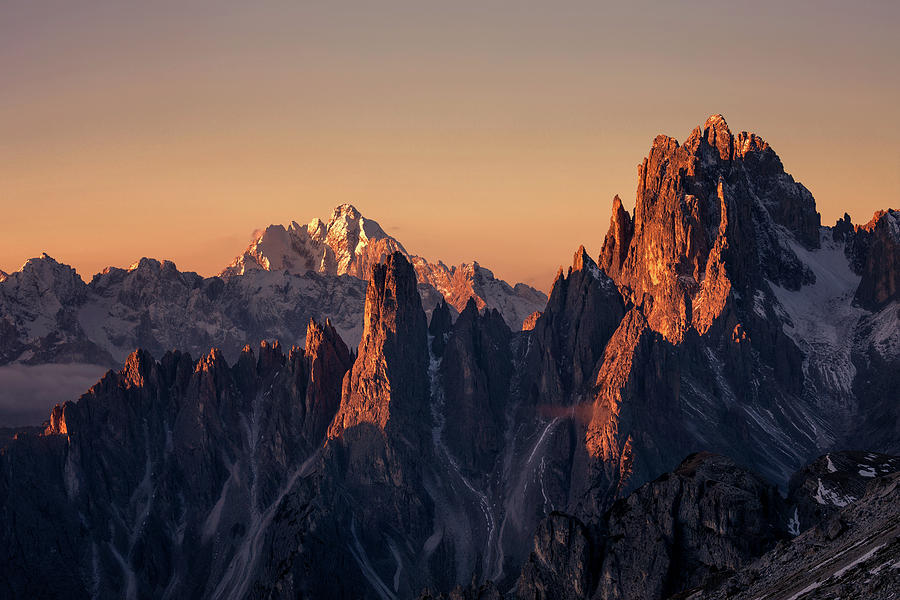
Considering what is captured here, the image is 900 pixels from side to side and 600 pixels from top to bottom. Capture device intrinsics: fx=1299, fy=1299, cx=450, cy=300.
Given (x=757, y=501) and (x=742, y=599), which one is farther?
(x=757, y=501)

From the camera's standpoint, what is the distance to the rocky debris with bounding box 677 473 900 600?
12912 cm

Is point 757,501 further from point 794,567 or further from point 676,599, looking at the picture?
point 794,567

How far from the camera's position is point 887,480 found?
6363 inches

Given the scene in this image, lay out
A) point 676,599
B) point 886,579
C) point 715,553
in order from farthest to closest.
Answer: point 715,553 → point 676,599 → point 886,579

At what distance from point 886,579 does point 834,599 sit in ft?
21.1

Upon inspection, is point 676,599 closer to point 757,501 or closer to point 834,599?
point 757,501

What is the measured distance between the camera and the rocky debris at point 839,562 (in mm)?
129125

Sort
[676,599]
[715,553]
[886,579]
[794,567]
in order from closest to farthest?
1. [886,579]
2. [794,567]
3. [676,599]
4. [715,553]

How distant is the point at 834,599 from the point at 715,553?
7088 centimetres

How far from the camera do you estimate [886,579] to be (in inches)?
4926

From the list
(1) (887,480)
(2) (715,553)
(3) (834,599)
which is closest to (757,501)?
(2) (715,553)

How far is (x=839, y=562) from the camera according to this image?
465 feet

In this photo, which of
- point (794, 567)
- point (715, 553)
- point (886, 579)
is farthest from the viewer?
point (715, 553)

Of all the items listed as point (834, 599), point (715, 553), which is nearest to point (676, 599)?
point (715, 553)
